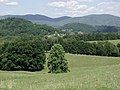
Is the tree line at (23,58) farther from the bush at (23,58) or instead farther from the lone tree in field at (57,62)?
the lone tree in field at (57,62)

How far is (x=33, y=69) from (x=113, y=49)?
61.9 m

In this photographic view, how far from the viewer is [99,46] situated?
537 ft

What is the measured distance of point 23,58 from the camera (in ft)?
372

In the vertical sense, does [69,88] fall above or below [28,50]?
above

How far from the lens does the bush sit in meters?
112

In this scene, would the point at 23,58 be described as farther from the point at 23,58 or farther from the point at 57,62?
the point at 57,62

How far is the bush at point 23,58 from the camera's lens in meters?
112

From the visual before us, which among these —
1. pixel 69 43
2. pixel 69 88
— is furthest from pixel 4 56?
pixel 69 88

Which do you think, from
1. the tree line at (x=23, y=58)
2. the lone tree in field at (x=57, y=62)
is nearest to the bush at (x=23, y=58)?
the tree line at (x=23, y=58)

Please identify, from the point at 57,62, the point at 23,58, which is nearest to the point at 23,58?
the point at 23,58

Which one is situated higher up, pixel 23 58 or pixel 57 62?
pixel 57 62

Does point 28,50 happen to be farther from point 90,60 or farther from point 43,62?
point 90,60

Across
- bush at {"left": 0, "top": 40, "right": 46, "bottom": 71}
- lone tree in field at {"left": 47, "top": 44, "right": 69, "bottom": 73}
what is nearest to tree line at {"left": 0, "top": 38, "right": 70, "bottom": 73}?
bush at {"left": 0, "top": 40, "right": 46, "bottom": 71}

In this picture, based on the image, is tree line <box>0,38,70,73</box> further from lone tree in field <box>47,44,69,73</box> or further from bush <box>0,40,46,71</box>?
lone tree in field <box>47,44,69,73</box>
